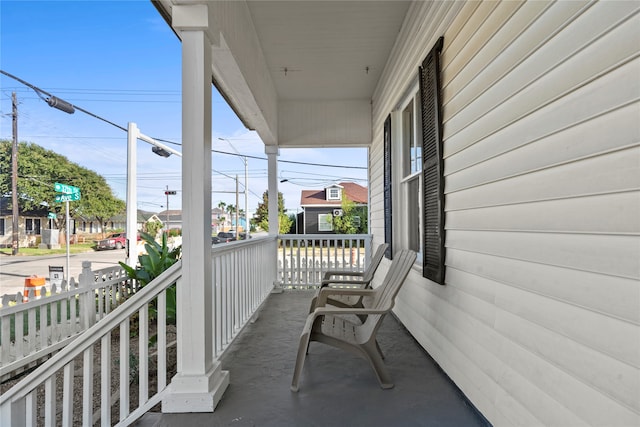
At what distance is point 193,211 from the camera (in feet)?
6.88

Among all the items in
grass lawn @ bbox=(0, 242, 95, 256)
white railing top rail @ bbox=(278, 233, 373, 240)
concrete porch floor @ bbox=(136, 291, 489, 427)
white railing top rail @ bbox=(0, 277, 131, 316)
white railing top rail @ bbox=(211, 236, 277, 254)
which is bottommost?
concrete porch floor @ bbox=(136, 291, 489, 427)

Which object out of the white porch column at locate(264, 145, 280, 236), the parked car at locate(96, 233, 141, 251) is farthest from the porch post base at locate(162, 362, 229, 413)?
the parked car at locate(96, 233, 141, 251)

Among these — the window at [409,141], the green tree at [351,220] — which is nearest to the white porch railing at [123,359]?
the window at [409,141]

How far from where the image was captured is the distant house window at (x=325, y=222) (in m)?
18.6

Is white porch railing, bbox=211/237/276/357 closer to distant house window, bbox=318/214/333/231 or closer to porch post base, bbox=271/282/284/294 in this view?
porch post base, bbox=271/282/284/294

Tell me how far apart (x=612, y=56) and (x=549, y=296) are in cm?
82

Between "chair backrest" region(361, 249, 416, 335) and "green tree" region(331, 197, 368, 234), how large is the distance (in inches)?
545

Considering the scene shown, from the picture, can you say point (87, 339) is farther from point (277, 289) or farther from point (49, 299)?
point (277, 289)

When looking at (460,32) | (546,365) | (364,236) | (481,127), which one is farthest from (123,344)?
(364,236)

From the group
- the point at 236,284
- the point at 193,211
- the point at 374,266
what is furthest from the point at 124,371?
the point at 374,266

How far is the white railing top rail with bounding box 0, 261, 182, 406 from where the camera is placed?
1.63 metres

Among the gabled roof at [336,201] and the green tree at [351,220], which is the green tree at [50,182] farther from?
the gabled roof at [336,201]

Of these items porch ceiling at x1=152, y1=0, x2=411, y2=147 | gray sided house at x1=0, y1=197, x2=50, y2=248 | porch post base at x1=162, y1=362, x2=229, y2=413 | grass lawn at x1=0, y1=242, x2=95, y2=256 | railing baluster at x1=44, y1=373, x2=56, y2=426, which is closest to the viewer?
railing baluster at x1=44, y1=373, x2=56, y2=426

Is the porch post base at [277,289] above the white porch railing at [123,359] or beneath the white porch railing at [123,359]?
beneath
